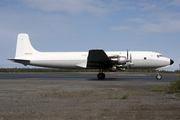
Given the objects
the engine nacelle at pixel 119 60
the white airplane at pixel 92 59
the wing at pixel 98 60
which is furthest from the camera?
the white airplane at pixel 92 59

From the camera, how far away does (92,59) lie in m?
25.8

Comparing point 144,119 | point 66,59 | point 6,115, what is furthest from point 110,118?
point 66,59

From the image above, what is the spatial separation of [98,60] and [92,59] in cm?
86

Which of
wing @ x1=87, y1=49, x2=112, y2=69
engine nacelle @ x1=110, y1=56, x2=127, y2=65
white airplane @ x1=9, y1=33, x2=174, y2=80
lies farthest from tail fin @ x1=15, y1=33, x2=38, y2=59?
engine nacelle @ x1=110, y1=56, x2=127, y2=65

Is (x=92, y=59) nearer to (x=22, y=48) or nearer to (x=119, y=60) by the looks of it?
(x=119, y=60)

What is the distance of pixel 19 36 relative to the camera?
32.3 metres

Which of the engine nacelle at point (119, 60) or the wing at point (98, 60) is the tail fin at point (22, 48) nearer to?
the wing at point (98, 60)

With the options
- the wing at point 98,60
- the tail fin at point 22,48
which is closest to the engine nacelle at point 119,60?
the wing at point 98,60

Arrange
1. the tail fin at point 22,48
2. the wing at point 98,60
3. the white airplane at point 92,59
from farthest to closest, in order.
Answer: the tail fin at point 22,48, the white airplane at point 92,59, the wing at point 98,60

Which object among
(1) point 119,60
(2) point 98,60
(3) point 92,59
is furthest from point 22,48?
(1) point 119,60

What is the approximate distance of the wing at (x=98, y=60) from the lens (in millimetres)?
24312

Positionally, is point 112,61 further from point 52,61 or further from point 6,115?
point 6,115

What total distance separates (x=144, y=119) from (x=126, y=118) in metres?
0.58

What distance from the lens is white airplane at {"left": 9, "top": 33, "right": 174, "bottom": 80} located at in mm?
25844
